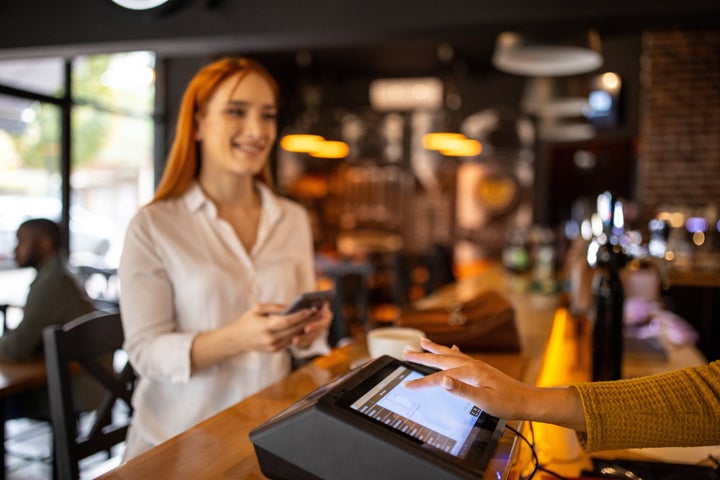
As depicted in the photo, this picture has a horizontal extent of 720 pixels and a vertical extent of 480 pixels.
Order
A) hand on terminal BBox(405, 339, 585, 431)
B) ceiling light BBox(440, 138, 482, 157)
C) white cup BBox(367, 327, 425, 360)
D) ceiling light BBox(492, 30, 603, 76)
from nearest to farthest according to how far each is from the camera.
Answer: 1. hand on terminal BBox(405, 339, 585, 431)
2. white cup BBox(367, 327, 425, 360)
3. ceiling light BBox(492, 30, 603, 76)
4. ceiling light BBox(440, 138, 482, 157)

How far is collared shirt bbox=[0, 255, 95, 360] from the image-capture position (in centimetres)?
264

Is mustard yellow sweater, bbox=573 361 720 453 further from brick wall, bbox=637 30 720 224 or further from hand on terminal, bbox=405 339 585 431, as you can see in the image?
brick wall, bbox=637 30 720 224

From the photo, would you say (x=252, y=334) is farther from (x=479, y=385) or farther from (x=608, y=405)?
(x=608, y=405)

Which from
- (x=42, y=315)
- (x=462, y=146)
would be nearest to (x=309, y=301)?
(x=42, y=315)

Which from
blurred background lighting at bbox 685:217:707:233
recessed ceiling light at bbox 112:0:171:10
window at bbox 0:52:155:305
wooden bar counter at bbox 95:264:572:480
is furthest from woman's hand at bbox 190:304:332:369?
blurred background lighting at bbox 685:217:707:233

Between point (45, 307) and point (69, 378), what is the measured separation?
134 cm

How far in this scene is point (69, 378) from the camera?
1564 millimetres

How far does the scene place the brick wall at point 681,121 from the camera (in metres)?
5.84

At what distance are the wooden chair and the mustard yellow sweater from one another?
45.5 inches

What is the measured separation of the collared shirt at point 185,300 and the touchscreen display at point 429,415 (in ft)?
2.37

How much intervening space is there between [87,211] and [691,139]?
5418 millimetres

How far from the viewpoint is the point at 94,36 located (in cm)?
271

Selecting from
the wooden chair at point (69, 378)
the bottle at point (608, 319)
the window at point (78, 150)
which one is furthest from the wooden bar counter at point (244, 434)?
the window at point (78, 150)

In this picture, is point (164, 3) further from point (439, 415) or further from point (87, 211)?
point (87, 211)
